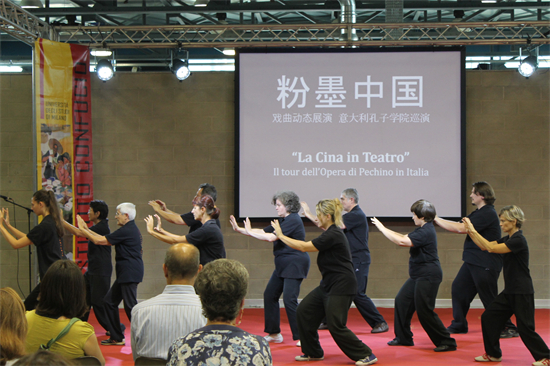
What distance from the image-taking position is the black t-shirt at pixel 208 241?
4559 mm

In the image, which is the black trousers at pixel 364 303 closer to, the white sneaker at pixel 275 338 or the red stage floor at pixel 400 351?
the red stage floor at pixel 400 351

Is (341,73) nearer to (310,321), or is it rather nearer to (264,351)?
(310,321)

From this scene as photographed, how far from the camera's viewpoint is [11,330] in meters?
1.92

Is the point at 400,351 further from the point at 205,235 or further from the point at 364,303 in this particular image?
the point at 205,235

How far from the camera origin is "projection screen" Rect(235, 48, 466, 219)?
6.58 meters

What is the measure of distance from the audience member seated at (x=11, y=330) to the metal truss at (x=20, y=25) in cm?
444

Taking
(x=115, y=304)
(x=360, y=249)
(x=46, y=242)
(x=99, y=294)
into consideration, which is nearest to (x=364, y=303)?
(x=360, y=249)

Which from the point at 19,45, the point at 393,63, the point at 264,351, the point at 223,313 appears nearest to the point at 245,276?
the point at 223,313

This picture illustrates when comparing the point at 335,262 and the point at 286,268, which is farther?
the point at 286,268

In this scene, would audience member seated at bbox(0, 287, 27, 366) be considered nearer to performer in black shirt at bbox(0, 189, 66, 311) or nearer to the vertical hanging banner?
performer in black shirt at bbox(0, 189, 66, 311)

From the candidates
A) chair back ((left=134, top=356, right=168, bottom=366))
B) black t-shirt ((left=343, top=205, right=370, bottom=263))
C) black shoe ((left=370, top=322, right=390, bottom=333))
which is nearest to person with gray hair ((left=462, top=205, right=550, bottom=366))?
black shoe ((left=370, top=322, right=390, bottom=333))

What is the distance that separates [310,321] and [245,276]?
2477mm

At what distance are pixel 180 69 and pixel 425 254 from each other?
3795 millimetres

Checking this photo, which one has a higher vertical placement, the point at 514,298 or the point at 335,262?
the point at 335,262
